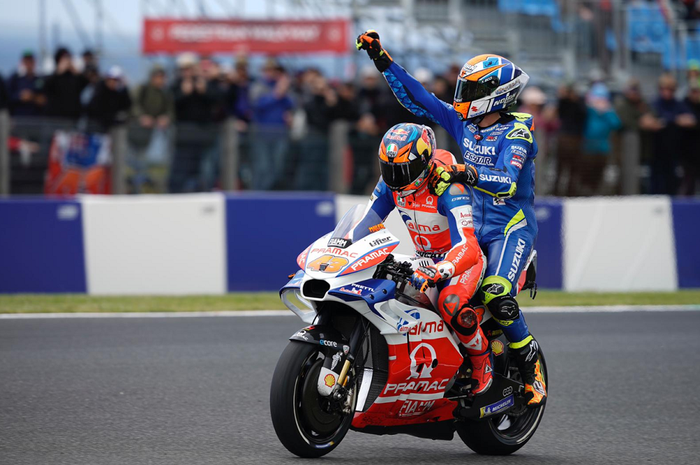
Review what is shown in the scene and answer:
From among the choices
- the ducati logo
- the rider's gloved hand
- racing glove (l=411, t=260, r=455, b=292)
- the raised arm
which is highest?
the raised arm

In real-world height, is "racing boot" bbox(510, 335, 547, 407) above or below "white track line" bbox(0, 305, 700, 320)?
above

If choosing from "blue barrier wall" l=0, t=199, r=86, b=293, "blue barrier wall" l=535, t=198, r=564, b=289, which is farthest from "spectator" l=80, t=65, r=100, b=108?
"blue barrier wall" l=535, t=198, r=564, b=289

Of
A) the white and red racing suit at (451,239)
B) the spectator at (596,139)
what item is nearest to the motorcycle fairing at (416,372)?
the white and red racing suit at (451,239)

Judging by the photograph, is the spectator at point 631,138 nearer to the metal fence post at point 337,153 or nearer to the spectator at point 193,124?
the metal fence post at point 337,153

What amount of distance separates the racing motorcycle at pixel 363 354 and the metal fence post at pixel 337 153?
954 cm

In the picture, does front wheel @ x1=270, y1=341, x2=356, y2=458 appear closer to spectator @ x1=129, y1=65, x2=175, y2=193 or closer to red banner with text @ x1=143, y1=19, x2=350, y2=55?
spectator @ x1=129, y1=65, x2=175, y2=193

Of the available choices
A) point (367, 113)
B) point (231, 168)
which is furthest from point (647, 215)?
point (231, 168)

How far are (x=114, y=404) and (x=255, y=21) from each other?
1215 cm

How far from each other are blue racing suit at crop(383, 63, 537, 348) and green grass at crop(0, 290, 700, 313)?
17.9 feet

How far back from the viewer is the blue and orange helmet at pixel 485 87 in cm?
597

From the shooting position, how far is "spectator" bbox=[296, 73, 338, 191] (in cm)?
1500

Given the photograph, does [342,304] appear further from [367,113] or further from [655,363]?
[367,113]

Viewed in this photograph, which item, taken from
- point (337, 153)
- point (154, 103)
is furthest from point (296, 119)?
point (154, 103)

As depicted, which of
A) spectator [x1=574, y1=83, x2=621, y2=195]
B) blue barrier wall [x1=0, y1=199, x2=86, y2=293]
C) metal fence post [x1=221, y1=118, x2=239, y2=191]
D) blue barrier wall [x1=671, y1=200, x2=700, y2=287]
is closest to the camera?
blue barrier wall [x1=0, y1=199, x2=86, y2=293]
